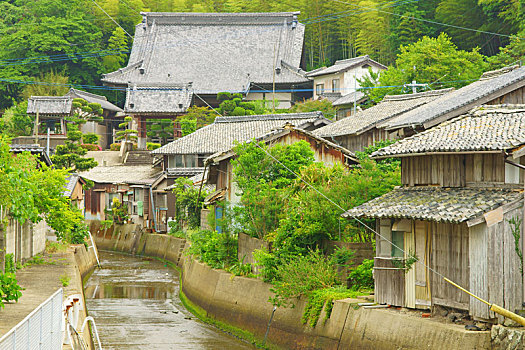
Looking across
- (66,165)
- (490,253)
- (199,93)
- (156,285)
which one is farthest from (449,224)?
(199,93)

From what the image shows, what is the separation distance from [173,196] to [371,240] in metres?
27.0

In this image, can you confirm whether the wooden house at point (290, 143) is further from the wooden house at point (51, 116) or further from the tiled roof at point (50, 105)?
the tiled roof at point (50, 105)

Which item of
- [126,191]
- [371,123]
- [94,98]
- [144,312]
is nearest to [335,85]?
[126,191]

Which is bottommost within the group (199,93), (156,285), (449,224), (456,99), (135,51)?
(156,285)

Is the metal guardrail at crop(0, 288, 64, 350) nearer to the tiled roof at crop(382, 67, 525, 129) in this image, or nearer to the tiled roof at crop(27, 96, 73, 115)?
the tiled roof at crop(382, 67, 525, 129)

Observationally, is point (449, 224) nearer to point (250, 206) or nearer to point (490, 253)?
point (490, 253)

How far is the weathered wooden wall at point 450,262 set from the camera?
48.0ft

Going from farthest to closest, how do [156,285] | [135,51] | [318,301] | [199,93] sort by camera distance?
[135,51], [199,93], [156,285], [318,301]

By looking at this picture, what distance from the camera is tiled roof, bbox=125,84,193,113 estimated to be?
196ft

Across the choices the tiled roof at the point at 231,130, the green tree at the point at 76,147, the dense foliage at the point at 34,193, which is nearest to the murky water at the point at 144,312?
the dense foliage at the point at 34,193

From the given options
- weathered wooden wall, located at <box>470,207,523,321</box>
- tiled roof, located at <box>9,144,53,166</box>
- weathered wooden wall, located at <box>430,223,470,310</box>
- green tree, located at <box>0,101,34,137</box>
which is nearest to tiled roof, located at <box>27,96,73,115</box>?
green tree, located at <box>0,101,34,137</box>

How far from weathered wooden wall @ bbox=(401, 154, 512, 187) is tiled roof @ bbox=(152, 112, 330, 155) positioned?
61.2 feet

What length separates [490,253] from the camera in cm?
1383

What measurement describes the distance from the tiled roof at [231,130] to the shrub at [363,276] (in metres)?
17.8
